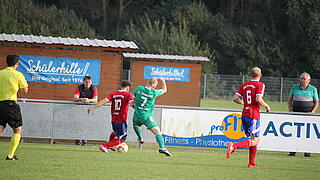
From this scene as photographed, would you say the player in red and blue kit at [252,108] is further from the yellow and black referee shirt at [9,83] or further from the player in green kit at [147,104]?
the yellow and black referee shirt at [9,83]

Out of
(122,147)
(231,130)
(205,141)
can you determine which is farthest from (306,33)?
(122,147)

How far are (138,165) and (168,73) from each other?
20.8m

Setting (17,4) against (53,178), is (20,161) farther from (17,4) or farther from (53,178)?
(17,4)

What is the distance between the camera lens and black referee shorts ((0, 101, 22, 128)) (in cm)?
1179

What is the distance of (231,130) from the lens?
16.8 metres

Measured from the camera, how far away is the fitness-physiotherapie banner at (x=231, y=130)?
54.5 feet

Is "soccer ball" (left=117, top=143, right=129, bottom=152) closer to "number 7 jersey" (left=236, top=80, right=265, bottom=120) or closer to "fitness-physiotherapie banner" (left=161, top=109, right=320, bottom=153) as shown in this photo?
"fitness-physiotherapie banner" (left=161, top=109, right=320, bottom=153)

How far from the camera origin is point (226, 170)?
12.1 m

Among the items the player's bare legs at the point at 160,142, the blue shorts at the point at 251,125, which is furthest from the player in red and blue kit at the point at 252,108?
the player's bare legs at the point at 160,142

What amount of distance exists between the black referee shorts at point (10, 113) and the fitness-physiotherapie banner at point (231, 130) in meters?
5.53

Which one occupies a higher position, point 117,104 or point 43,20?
point 43,20

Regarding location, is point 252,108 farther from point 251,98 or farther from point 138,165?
point 138,165

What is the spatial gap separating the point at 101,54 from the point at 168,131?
3.26 metres

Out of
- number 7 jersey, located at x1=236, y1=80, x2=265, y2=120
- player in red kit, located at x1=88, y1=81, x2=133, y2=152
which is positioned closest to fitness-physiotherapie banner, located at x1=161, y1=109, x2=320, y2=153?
player in red kit, located at x1=88, y1=81, x2=133, y2=152
